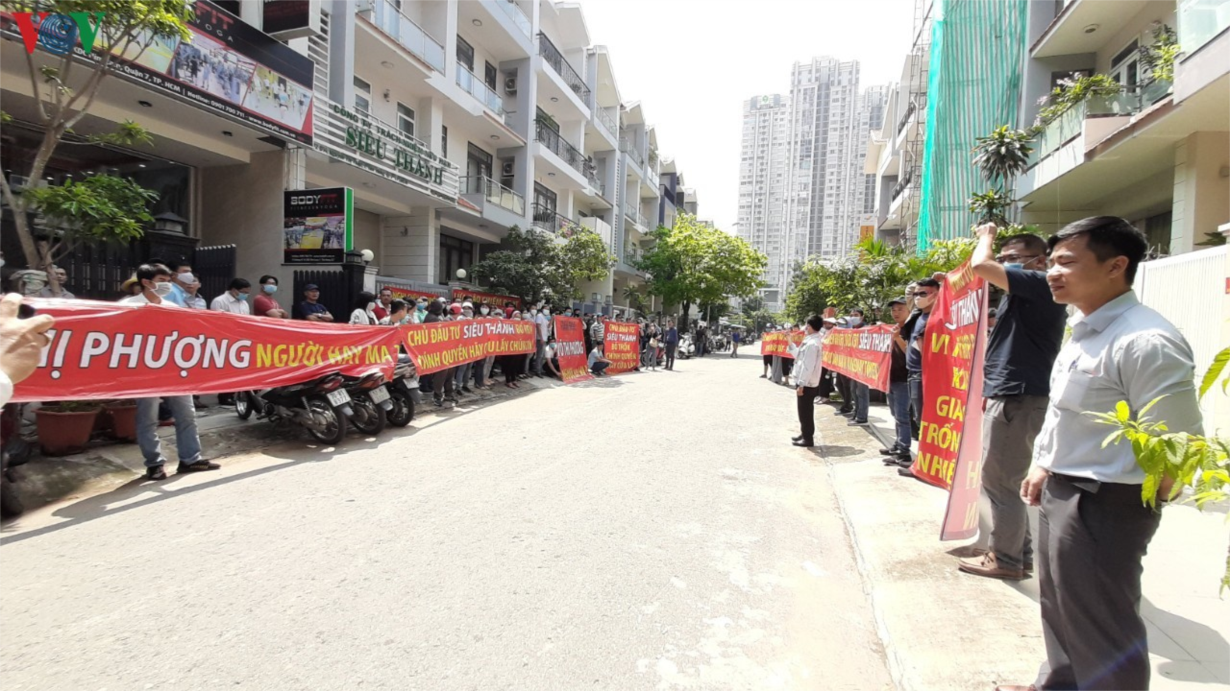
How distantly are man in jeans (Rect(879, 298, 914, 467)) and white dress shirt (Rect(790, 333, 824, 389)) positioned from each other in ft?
2.79

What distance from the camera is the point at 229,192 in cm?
1277

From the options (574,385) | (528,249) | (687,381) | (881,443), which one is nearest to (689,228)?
(528,249)

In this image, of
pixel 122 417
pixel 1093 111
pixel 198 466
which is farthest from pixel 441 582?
pixel 1093 111

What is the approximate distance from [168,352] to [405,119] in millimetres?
14201

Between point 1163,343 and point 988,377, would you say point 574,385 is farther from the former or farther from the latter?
point 1163,343

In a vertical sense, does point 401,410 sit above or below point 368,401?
below

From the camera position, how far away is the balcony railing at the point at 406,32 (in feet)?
47.0

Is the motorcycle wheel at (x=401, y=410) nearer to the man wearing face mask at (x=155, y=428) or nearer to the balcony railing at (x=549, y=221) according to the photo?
the man wearing face mask at (x=155, y=428)

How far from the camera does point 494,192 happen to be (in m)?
19.9

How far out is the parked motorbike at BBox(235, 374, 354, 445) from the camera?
6.54m

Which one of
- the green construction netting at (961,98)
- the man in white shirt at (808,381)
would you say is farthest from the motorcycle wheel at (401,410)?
the green construction netting at (961,98)

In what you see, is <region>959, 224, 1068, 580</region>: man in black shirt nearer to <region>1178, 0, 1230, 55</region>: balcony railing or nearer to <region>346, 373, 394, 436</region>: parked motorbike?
<region>346, 373, 394, 436</region>: parked motorbike

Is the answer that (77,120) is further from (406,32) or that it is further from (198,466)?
(406,32)

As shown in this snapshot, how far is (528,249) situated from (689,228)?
17.0 m
